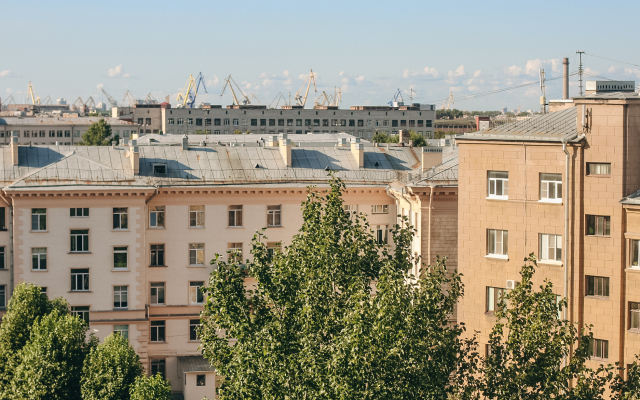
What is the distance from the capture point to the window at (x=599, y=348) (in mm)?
42781

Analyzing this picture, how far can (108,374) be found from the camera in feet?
166

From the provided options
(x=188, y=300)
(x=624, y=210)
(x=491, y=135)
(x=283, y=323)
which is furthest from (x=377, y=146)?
(x=283, y=323)

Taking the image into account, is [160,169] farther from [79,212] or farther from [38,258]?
[38,258]

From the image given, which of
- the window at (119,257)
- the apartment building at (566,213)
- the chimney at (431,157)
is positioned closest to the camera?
the apartment building at (566,213)

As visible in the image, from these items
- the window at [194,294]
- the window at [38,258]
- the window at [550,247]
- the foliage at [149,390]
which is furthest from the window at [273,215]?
the window at [550,247]

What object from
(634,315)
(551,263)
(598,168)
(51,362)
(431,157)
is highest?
(431,157)

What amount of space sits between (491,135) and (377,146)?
3630 centimetres

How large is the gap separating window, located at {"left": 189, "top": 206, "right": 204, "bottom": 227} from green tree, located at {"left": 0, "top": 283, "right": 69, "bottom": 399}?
14139 mm

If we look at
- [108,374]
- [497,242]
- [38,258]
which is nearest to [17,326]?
[108,374]

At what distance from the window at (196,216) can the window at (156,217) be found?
85.8 inches

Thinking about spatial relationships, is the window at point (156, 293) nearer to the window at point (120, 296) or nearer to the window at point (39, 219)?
the window at point (120, 296)

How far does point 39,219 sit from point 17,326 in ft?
43.4

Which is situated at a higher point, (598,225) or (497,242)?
(598,225)

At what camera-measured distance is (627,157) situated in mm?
42688
